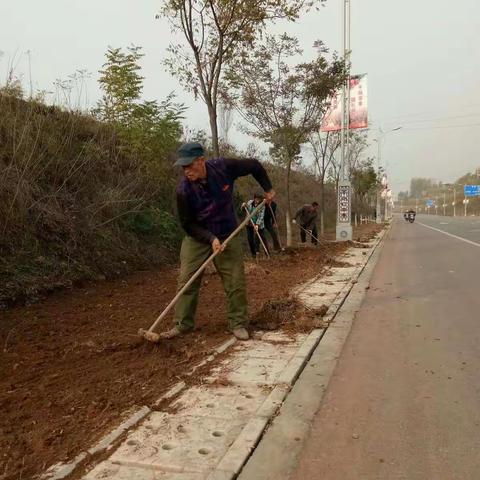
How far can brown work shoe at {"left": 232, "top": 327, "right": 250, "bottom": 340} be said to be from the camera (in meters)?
5.49

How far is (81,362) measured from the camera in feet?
15.5

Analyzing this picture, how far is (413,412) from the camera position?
3711mm

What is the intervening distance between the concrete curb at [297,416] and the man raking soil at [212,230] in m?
0.91

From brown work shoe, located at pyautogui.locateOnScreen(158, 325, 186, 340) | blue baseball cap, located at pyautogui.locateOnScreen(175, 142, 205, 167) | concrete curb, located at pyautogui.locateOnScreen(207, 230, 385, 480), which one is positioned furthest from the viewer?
brown work shoe, located at pyautogui.locateOnScreen(158, 325, 186, 340)

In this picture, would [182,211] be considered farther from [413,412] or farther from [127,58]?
[127,58]

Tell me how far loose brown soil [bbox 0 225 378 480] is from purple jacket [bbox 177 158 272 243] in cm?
111

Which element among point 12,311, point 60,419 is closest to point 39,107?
point 12,311

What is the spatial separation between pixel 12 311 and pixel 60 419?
3.33 metres

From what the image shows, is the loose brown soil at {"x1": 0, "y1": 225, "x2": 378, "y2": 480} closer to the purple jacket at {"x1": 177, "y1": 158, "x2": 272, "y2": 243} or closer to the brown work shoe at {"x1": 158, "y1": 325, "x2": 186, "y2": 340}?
the brown work shoe at {"x1": 158, "y1": 325, "x2": 186, "y2": 340}

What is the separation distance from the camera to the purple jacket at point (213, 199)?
5.44m

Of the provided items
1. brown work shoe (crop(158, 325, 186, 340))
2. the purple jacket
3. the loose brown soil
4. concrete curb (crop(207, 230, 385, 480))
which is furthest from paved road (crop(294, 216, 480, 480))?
the purple jacket

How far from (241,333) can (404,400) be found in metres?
1.99

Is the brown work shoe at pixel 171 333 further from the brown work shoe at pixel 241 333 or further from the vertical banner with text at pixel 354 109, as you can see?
the vertical banner with text at pixel 354 109

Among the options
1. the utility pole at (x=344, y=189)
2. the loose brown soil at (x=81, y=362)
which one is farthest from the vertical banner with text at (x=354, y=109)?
the loose brown soil at (x=81, y=362)
